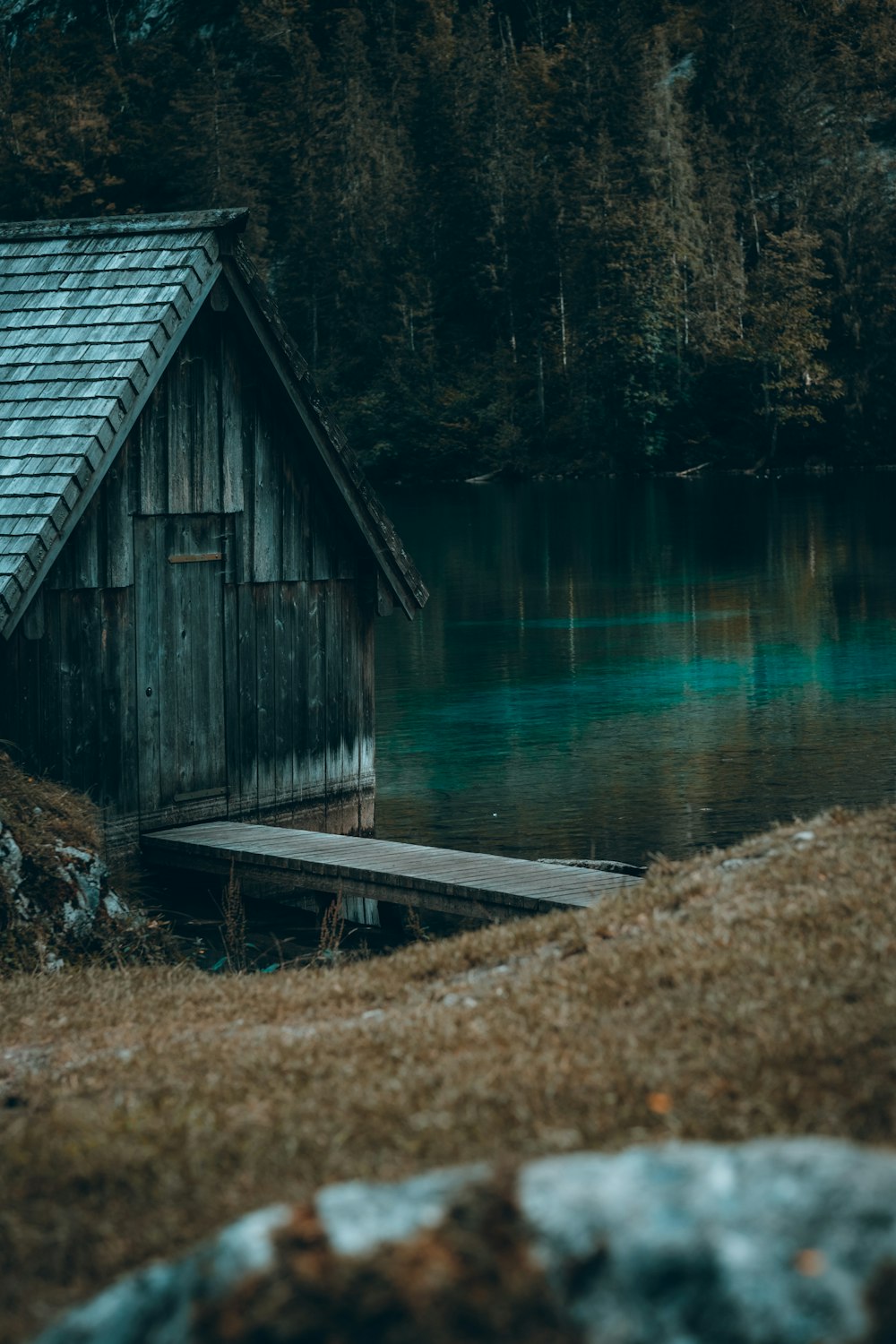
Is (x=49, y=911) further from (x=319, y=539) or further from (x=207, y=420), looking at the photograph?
(x=319, y=539)

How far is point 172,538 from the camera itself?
16625 millimetres

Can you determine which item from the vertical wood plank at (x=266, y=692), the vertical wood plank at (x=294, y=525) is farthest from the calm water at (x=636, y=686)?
the vertical wood plank at (x=294, y=525)

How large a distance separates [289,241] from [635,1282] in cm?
11068

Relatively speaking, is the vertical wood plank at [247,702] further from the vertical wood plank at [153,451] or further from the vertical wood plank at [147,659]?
the vertical wood plank at [153,451]

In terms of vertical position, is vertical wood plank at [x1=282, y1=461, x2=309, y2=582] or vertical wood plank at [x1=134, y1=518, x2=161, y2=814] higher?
vertical wood plank at [x1=282, y1=461, x2=309, y2=582]

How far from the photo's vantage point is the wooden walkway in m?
13.7

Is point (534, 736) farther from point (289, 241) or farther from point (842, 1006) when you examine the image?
point (289, 241)

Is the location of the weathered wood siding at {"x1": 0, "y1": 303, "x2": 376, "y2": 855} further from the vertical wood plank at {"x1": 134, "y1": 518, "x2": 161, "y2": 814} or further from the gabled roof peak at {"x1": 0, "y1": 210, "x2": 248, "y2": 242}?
the gabled roof peak at {"x1": 0, "y1": 210, "x2": 248, "y2": 242}

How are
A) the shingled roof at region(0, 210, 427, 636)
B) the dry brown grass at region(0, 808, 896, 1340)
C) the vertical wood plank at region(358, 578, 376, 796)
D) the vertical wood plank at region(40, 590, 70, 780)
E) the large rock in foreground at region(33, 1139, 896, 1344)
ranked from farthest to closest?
1. the vertical wood plank at region(358, 578, 376, 796)
2. the vertical wood plank at region(40, 590, 70, 780)
3. the shingled roof at region(0, 210, 427, 636)
4. the dry brown grass at region(0, 808, 896, 1340)
5. the large rock in foreground at region(33, 1139, 896, 1344)

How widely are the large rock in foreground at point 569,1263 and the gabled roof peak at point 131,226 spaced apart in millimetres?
13224

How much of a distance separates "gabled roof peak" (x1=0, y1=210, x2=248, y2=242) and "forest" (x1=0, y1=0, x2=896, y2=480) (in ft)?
265

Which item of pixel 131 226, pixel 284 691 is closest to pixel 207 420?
pixel 131 226

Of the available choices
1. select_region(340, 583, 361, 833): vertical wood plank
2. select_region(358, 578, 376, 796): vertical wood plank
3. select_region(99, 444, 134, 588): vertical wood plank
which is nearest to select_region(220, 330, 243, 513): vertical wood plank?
select_region(99, 444, 134, 588): vertical wood plank

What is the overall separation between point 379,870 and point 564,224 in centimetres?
9195
